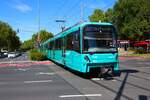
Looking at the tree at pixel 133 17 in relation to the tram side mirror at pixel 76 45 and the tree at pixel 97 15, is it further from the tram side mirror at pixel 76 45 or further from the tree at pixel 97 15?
the tram side mirror at pixel 76 45

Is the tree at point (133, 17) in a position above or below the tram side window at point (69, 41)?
above

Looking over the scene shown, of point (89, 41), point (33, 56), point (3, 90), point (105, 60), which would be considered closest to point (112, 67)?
point (105, 60)

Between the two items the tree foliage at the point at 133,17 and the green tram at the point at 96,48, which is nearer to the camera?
the green tram at the point at 96,48

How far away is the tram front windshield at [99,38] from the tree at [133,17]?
152 feet

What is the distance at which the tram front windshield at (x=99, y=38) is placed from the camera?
1842cm

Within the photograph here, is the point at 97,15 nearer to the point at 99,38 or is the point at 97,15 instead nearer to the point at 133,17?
the point at 133,17

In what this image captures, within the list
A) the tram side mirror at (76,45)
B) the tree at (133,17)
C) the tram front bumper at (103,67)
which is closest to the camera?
the tram front bumper at (103,67)

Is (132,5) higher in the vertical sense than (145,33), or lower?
higher

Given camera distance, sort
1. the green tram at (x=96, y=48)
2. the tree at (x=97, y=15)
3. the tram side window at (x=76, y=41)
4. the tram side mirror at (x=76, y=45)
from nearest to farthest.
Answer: the green tram at (x=96, y=48) < the tram side window at (x=76, y=41) < the tram side mirror at (x=76, y=45) < the tree at (x=97, y=15)

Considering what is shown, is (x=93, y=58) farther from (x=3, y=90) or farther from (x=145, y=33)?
(x=145, y=33)

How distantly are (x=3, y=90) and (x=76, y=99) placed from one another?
4184 millimetres

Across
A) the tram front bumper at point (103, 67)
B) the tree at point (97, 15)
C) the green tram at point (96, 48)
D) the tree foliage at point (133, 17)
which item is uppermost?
the tree at point (97, 15)

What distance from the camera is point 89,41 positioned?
18406mm

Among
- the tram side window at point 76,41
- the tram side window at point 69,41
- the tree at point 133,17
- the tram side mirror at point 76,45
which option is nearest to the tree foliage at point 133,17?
the tree at point 133,17
